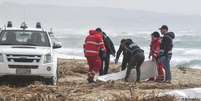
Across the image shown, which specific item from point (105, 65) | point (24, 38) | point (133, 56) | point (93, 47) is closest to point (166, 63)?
point (133, 56)

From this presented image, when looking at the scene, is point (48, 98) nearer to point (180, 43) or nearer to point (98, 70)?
point (98, 70)

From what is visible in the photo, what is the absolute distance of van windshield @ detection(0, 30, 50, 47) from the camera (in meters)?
19.6

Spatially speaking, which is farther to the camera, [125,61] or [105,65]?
[125,61]

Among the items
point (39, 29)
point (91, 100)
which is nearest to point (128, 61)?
point (39, 29)

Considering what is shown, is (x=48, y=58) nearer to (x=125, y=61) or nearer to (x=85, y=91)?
(x=85, y=91)

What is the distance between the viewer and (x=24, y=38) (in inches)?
790

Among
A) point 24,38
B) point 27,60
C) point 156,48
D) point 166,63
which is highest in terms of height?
point 24,38

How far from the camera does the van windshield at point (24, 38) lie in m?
19.6

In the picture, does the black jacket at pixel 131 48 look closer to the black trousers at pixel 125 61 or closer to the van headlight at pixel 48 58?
the black trousers at pixel 125 61

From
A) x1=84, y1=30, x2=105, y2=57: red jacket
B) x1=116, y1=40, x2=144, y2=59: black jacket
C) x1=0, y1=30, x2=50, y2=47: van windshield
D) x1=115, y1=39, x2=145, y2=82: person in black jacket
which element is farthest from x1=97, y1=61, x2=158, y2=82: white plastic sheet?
x1=0, y1=30, x2=50, y2=47: van windshield

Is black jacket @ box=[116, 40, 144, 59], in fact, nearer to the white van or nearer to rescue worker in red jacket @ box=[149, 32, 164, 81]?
rescue worker in red jacket @ box=[149, 32, 164, 81]

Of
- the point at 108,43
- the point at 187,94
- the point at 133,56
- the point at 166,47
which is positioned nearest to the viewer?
the point at 187,94

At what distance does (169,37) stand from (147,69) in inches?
57.7

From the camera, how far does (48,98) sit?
1467cm
